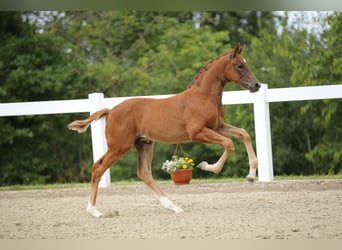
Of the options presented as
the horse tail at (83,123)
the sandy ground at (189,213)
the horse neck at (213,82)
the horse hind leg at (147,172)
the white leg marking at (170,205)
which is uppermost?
the horse neck at (213,82)

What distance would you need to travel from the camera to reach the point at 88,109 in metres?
7.07

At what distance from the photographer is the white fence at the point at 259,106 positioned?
6.79 m

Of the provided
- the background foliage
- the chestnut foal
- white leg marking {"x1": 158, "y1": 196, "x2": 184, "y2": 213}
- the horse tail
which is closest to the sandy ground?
white leg marking {"x1": 158, "y1": 196, "x2": 184, "y2": 213}

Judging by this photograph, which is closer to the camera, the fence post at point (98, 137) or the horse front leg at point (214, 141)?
the horse front leg at point (214, 141)

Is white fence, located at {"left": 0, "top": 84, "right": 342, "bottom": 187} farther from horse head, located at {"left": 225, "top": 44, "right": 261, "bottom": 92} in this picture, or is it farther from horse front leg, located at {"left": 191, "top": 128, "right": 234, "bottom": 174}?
horse front leg, located at {"left": 191, "top": 128, "right": 234, "bottom": 174}

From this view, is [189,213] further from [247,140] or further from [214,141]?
[247,140]

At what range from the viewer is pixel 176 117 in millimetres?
5105

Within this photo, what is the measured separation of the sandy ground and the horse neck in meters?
1.00

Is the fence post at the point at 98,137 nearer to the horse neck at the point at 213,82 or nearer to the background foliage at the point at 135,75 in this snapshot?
the horse neck at the point at 213,82

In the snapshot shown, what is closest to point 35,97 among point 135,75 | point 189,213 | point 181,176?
point 135,75

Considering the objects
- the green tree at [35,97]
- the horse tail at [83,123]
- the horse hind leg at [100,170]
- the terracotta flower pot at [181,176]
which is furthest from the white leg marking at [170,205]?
the green tree at [35,97]

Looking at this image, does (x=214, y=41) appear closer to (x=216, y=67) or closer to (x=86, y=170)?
(x=86, y=170)

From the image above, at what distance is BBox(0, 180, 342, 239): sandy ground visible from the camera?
15.0ft

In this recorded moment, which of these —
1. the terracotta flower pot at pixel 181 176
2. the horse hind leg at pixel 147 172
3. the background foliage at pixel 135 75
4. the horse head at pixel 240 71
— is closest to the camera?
the horse head at pixel 240 71
